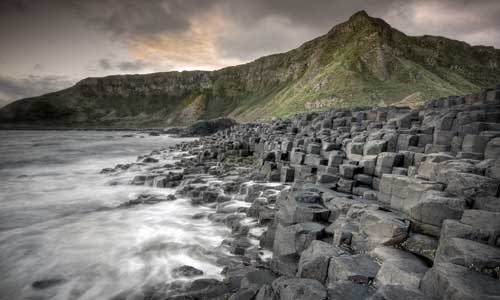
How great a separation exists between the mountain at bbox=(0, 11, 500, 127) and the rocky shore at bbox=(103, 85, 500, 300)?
44753 mm

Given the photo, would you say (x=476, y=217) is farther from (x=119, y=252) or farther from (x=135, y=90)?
(x=135, y=90)

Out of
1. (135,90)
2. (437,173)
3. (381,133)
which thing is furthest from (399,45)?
(135,90)

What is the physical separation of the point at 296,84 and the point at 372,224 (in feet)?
318

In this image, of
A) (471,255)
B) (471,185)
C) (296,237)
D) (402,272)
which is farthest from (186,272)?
(471,185)

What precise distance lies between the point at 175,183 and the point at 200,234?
659 centimetres

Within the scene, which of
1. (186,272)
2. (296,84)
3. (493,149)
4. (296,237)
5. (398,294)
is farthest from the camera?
(296,84)

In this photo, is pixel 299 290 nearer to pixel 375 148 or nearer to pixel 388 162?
pixel 388 162

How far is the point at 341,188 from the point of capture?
9.04 m

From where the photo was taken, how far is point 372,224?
5305 mm

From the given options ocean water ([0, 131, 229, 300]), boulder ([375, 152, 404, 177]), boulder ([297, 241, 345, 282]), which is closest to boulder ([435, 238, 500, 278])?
boulder ([297, 241, 345, 282])

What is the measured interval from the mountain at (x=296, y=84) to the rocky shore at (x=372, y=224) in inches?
1762

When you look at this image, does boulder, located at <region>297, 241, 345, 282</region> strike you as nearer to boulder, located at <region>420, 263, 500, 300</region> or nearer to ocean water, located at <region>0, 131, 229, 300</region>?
boulder, located at <region>420, 263, 500, 300</region>

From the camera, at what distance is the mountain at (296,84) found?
6400 centimetres

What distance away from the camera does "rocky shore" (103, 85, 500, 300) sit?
12.2 feet
